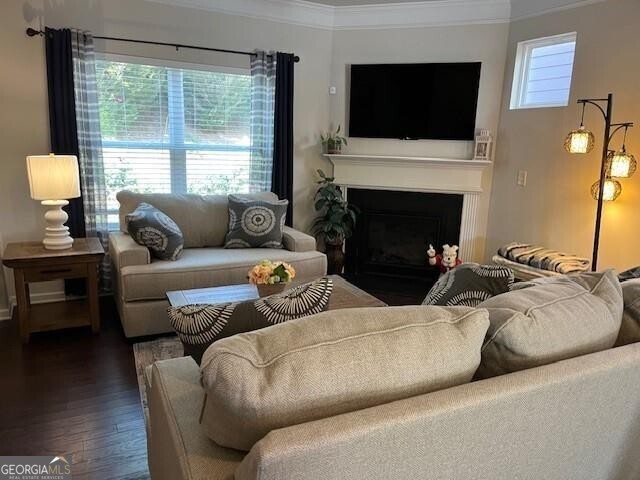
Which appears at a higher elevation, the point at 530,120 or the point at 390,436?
the point at 530,120

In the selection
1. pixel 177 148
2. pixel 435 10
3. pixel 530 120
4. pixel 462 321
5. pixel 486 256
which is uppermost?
pixel 435 10

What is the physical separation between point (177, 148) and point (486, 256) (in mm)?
3181

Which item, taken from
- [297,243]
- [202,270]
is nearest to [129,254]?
[202,270]

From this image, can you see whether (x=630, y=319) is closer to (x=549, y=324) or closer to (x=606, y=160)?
(x=549, y=324)

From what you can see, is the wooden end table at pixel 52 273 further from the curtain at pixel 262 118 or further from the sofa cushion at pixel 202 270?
the curtain at pixel 262 118

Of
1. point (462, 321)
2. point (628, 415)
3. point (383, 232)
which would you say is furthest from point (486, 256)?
point (462, 321)

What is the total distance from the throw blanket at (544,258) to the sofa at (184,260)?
5.21ft

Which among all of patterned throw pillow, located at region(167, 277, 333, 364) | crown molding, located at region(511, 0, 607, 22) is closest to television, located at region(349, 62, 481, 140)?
crown molding, located at region(511, 0, 607, 22)

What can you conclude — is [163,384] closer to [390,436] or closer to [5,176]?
[390,436]

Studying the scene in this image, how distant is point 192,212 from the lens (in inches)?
149

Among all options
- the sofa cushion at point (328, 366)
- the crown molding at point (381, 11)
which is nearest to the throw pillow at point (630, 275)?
the sofa cushion at point (328, 366)

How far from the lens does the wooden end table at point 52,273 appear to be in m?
2.88

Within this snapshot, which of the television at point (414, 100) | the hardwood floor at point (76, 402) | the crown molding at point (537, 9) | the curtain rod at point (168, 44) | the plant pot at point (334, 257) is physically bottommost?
the hardwood floor at point (76, 402)

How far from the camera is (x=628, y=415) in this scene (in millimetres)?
1218
